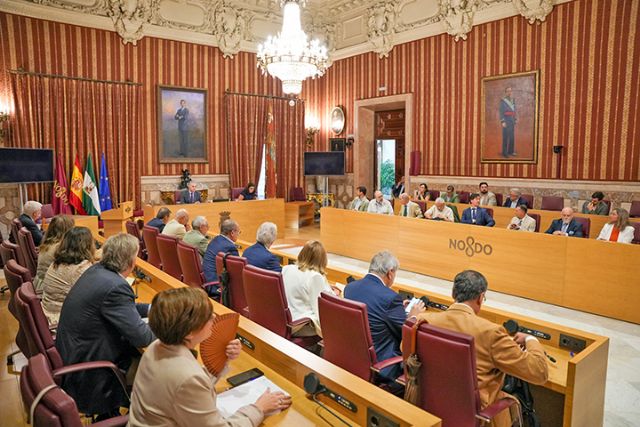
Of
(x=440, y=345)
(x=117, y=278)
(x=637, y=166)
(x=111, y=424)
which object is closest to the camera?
(x=111, y=424)

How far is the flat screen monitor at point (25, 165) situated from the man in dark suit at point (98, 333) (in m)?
6.79

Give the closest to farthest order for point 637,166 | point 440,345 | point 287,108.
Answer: point 440,345, point 637,166, point 287,108

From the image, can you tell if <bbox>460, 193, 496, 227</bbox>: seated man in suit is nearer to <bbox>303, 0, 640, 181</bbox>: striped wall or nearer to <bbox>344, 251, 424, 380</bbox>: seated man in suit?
<bbox>303, 0, 640, 181</bbox>: striped wall

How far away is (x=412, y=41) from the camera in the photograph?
11.1 meters

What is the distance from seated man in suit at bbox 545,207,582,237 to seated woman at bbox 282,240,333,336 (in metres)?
4.36

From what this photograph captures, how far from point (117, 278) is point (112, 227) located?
739 cm

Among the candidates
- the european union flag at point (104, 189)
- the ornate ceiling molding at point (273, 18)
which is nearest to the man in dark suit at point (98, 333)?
the european union flag at point (104, 189)

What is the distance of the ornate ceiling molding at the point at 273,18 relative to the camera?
9336mm

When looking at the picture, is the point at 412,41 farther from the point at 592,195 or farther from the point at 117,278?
the point at 117,278

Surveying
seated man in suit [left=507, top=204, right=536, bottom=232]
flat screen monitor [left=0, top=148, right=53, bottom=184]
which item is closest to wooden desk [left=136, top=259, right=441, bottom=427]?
seated man in suit [left=507, top=204, right=536, bottom=232]

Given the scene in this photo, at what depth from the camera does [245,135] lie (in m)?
12.0

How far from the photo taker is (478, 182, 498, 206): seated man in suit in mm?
9367

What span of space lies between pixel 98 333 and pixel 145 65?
9.35 meters

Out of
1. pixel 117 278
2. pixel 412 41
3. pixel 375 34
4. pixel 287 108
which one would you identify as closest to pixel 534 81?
pixel 412 41
